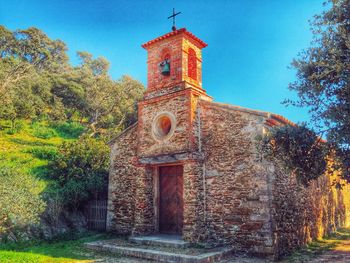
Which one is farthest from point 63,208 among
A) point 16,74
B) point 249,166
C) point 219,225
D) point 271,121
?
point 16,74

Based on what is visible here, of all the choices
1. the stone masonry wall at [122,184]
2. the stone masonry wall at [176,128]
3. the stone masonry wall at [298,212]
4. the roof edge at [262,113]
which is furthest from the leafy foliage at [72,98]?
the stone masonry wall at [298,212]

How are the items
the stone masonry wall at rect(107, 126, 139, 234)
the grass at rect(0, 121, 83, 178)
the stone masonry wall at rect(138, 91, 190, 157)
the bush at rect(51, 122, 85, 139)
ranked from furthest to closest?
1. the bush at rect(51, 122, 85, 139)
2. the grass at rect(0, 121, 83, 178)
3. the stone masonry wall at rect(107, 126, 139, 234)
4. the stone masonry wall at rect(138, 91, 190, 157)

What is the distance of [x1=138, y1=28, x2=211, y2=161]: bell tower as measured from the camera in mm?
10805

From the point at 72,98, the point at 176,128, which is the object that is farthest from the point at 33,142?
the point at 176,128

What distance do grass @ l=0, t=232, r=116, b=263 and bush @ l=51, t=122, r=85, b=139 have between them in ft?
48.8

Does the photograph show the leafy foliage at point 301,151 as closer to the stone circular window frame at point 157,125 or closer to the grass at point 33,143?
the stone circular window frame at point 157,125

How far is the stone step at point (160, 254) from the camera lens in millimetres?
7987

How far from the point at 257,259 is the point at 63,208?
817 centimetres

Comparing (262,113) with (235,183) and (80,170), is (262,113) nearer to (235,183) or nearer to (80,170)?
(235,183)

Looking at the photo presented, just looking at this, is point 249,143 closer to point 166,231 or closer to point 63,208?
point 166,231

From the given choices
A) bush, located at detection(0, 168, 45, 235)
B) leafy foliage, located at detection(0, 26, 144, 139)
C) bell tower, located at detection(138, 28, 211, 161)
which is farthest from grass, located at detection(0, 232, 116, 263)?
leafy foliage, located at detection(0, 26, 144, 139)

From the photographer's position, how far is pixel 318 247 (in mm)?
11102

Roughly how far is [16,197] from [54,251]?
2.58m

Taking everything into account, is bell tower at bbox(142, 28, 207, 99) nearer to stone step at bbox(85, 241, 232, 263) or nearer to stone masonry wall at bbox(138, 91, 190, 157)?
stone masonry wall at bbox(138, 91, 190, 157)
